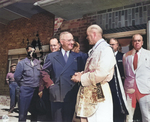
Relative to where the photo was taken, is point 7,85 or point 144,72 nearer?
point 144,72

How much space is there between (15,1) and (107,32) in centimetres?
186

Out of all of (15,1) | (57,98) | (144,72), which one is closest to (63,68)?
(57,98)

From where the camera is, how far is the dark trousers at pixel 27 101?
9.45 ft

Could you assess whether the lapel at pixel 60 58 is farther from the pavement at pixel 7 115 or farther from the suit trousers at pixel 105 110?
the pavement at pixel 7 115

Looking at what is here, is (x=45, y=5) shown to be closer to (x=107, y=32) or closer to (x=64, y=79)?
(x=107, y=32)

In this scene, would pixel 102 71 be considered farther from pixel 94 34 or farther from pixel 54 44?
pixel 54 44

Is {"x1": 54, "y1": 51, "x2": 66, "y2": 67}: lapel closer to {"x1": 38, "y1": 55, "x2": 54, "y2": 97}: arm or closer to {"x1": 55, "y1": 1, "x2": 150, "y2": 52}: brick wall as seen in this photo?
{"x1": 38, "y1": 55, "x2": 54, "y2": 97}: arm

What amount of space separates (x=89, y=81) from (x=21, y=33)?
7.03ft

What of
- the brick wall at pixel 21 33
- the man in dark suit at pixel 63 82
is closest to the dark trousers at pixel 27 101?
the brick wall at pixel 21 33

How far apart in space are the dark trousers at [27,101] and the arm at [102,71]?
1.51 meters

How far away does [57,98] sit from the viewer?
2.33 m

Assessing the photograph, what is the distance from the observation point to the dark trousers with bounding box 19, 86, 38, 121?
9.45ft

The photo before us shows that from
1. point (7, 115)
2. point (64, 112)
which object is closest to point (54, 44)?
point (64, 112)

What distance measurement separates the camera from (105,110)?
1665 millimetres
